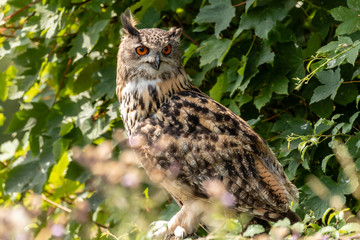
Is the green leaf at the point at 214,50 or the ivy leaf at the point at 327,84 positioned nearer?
the ivy leaf at the point at 327,84

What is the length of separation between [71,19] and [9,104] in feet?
5.36

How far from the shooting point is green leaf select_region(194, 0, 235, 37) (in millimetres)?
3250

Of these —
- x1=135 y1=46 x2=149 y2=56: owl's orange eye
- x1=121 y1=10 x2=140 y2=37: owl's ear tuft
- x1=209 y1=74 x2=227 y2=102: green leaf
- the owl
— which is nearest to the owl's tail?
the owl

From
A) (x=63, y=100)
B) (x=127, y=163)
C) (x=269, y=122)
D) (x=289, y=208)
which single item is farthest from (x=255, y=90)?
(x=127, y=163)

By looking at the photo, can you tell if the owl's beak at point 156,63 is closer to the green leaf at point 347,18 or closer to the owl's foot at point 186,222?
the owl's foot at point 186,222

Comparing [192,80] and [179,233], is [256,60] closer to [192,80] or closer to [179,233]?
[192,80]

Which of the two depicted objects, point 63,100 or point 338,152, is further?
point 63,100

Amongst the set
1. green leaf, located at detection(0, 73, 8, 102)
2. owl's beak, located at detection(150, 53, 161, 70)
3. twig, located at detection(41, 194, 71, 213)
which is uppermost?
owl's beak, located at detection(150, 53, 161, 70)

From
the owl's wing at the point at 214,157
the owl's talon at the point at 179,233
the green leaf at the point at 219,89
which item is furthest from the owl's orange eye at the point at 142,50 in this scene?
the owl's talon at the point at 179,233

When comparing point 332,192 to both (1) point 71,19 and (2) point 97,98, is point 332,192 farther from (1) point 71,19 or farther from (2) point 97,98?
(1) point 71,19

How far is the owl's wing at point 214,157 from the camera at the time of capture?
2.67 m

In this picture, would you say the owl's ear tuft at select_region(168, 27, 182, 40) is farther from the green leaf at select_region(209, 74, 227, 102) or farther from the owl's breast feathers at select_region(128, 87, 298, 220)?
the owl's breast feathers at select_region(128, 87, 298, 220)

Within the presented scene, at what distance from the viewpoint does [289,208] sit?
2.71 metres

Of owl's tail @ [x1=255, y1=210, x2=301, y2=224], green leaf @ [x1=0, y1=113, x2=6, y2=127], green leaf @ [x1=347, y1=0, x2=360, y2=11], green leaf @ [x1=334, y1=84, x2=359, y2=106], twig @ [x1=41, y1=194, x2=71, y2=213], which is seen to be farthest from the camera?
green leaf @ [x1=0, y1=113, x2=6, y2=127]
